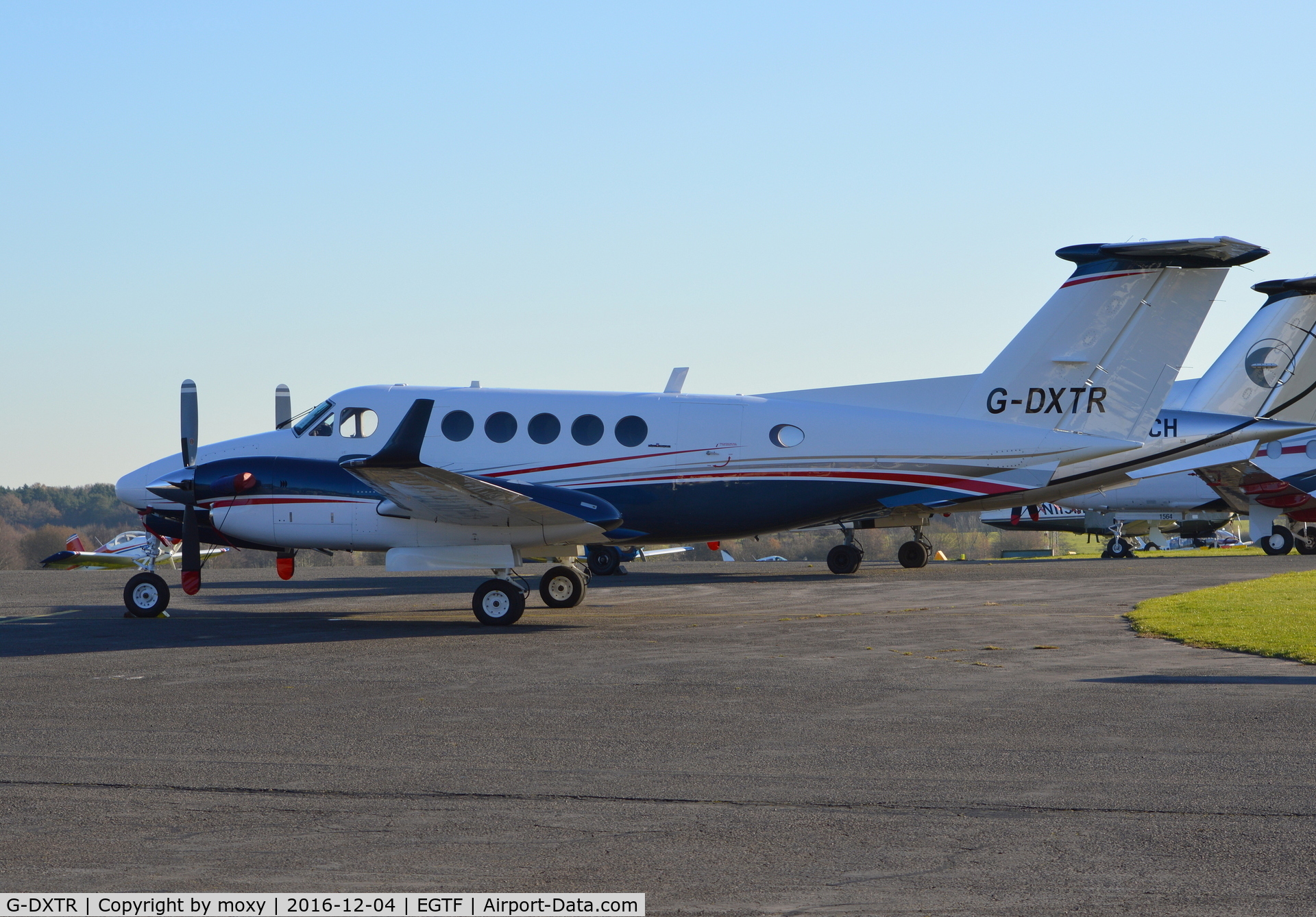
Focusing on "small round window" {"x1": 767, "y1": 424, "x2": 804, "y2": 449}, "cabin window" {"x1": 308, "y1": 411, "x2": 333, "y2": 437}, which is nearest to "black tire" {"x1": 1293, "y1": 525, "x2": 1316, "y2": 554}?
"small round window" {"x1": 767, "y1": 424, "x2": 804, "y2": 449}

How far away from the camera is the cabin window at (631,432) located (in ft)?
56.3

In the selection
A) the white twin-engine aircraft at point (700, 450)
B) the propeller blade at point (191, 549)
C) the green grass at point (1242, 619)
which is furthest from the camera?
the propeller blade at point (191, 549)

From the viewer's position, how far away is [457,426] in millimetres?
17469

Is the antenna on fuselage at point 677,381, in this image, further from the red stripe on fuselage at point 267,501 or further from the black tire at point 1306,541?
the black tire at point 1306,541

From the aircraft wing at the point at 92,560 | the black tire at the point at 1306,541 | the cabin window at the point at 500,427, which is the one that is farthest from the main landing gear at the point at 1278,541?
the aircraft wing at the point at 92,560

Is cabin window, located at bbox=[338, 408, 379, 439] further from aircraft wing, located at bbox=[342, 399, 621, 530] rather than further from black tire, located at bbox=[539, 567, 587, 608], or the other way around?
black tire, located at bbox=[539, 567, 587, 608]

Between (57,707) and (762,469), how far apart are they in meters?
10.2

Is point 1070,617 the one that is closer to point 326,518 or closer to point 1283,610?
point 1283,610

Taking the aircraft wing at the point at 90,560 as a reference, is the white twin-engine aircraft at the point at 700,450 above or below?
above

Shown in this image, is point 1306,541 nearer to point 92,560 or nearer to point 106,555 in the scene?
point 106,555

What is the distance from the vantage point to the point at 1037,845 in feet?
17.2

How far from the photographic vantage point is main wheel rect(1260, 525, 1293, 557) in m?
36.5

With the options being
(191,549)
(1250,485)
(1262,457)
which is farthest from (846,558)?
(1262,457)

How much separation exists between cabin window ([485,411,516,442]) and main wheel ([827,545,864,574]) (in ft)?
39.0
